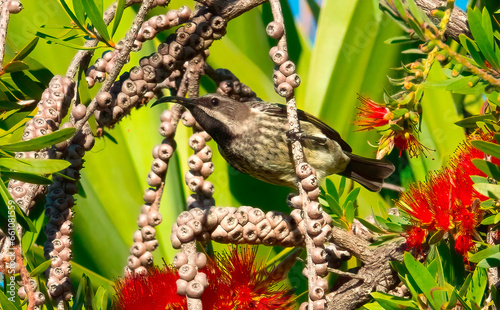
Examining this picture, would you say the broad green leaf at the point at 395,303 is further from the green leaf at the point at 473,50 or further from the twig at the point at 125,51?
the twig at the point at 125,51

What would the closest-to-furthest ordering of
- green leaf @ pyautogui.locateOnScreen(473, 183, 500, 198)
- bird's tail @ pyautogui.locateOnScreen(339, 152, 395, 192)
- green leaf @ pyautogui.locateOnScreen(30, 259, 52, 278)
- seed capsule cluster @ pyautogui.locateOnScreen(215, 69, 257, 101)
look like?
green leaf @ pyautogui.locateOnScreen(473, 183, 500, 198)
green leaf @ pyautogui.locateOnScreen(30, 259, 52, 278)
seed capsule cluster @ pyautogui.locateOnScreen(215, 69, 257, 101)
bird's tail @ pyautogui.locateOnScreen(339, 152, 395, 192)

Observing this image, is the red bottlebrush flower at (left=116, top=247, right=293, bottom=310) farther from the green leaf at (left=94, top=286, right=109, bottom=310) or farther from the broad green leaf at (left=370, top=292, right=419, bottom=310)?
the broad green leaf at (left=370, top=292, right=419, bottom=310)

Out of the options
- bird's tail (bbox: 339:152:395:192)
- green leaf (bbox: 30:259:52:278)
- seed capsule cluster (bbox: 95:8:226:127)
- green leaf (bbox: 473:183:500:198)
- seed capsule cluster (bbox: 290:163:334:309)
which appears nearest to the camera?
green leaf (bbox: 473:183:500:198)

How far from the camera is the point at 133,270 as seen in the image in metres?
1.27

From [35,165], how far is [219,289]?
1.31 feet

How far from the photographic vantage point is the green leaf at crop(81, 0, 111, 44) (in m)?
1.12

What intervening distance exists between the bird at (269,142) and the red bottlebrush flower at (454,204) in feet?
2.10

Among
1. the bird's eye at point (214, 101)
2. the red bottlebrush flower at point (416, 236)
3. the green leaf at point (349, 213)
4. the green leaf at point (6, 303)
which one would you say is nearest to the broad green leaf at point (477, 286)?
the red bottlebrush flower at point (416, 236)

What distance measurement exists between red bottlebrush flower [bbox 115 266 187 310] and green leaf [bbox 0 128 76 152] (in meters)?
0.33

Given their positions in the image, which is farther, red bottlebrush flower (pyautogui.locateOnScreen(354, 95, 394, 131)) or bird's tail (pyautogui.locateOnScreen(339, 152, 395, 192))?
bird's tail (pyautogui.locateOnScreen(339, 152, 395, 192))

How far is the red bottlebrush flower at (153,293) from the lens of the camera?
45.0 inches

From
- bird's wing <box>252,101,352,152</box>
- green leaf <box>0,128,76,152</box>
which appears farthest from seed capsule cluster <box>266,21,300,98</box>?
bird's wing <box>252,101,352,152</box>

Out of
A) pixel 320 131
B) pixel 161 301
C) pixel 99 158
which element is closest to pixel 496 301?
pixel 161 301

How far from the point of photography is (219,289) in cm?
116
